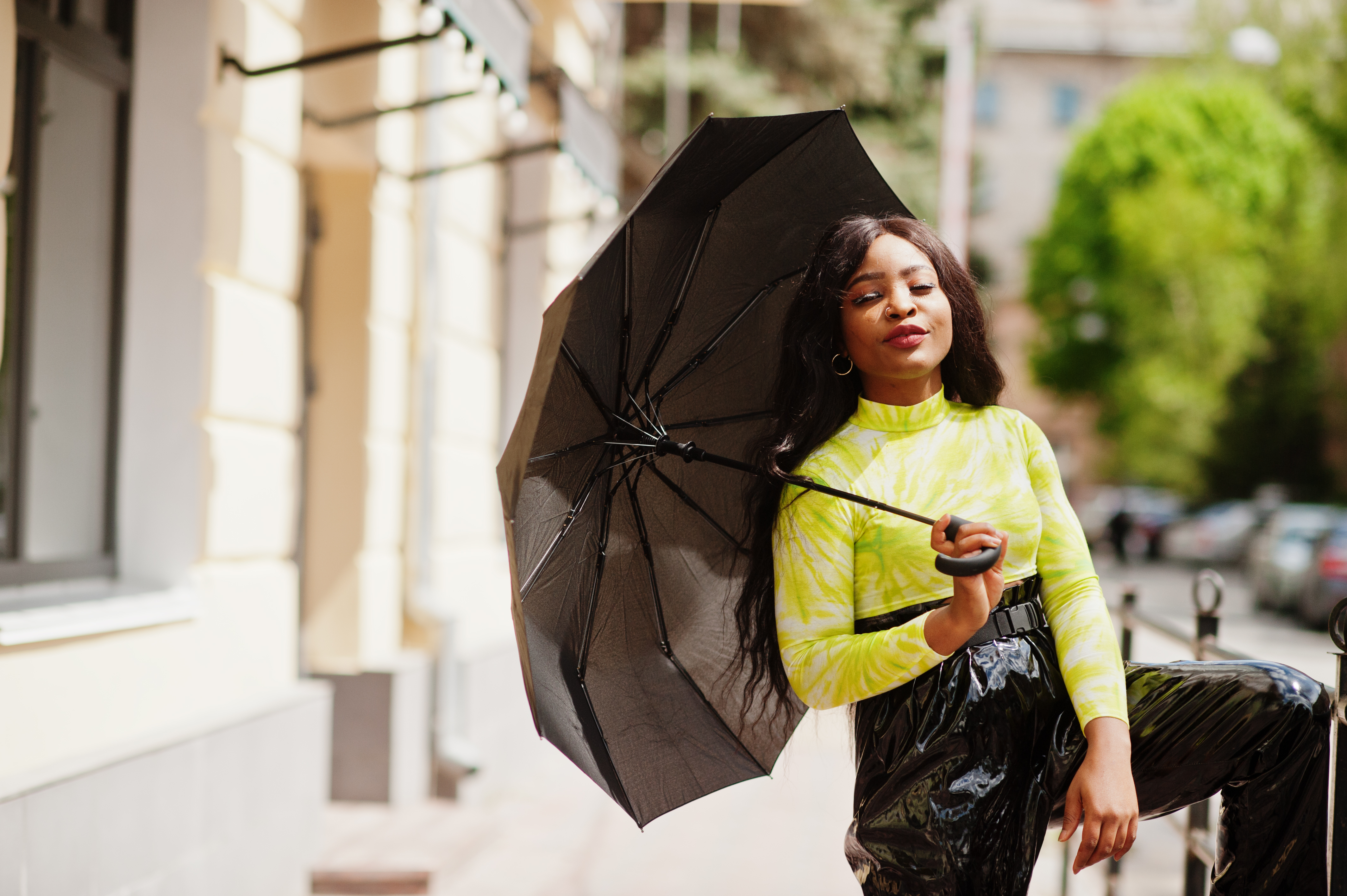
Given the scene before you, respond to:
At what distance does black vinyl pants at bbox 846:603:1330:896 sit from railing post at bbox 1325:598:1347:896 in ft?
0.28

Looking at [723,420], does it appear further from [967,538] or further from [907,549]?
[967,538]

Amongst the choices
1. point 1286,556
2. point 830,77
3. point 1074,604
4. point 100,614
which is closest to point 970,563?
point 1074,604

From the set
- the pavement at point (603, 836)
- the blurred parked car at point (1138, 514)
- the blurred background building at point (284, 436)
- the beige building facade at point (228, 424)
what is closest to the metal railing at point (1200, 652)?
the pavement at point (603, 836)

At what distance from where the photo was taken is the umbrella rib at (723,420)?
99.1 inches

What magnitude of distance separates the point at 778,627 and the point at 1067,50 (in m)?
62.6

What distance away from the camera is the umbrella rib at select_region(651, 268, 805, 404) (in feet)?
8.28

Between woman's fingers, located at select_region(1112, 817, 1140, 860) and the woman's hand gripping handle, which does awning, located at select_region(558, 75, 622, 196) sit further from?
woman's fingers, located at select_region(1112, 817, 1140, 860)

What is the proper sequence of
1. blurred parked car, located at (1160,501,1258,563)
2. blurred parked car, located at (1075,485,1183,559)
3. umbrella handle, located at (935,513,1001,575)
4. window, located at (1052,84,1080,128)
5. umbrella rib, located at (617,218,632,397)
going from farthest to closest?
1. window, located at (1052,84,1080,128)
2. blurred parked car, located at (1075,485,1183,559)
3. blurred parked car, located at (1160,501,1258,563)
4. umbrella rib, located at (617,218,632,397)
5. umbrella handle, located at (935,513,1001,575)

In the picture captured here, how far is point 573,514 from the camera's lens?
8.08 feet

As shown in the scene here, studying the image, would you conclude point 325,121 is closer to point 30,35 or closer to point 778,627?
point 30,35

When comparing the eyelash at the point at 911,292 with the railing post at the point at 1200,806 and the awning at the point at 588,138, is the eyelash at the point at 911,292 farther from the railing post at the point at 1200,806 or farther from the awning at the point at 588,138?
the awning at the point at 588,138

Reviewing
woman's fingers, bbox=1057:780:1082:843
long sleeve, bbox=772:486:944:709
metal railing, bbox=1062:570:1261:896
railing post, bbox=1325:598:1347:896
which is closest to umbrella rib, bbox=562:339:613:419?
long sleeve, bbox=772:486:944:709

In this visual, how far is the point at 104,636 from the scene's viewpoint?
12.5 ft

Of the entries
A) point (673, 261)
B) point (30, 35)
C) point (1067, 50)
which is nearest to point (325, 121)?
point (30, 35)
